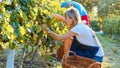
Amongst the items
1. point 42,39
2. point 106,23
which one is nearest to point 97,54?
point 42,39

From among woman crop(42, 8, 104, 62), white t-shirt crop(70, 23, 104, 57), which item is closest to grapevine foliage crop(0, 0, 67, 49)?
woman crop(42, 8, 104, 62)

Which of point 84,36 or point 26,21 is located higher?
point 26,21

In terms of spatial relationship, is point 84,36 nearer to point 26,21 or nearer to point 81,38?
point 81,38

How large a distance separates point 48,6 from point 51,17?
0.57 ft

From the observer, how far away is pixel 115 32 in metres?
16.8

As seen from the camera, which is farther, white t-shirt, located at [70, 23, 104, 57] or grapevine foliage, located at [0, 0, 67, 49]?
white t-shirt, located at [70, 23, 104, 57]

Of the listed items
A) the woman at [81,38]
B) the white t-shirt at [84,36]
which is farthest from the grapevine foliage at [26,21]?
the white t-shirt at [84,36]

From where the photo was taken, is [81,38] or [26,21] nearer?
[26,21]

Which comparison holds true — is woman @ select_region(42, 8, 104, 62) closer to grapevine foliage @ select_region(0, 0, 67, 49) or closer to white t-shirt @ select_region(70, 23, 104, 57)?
white t-shirt @ select_region(70, 23, 104, 57)

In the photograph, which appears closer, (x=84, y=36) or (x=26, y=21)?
(x=26, y=21)

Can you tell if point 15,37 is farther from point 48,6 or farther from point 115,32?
point 115,32

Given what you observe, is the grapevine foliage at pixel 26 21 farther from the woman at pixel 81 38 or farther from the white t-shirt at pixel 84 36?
the white t-shirt at pixel 84 36

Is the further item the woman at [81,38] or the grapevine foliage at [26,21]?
the woman at [81,38]

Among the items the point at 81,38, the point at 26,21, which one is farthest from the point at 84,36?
the point at 26,21
